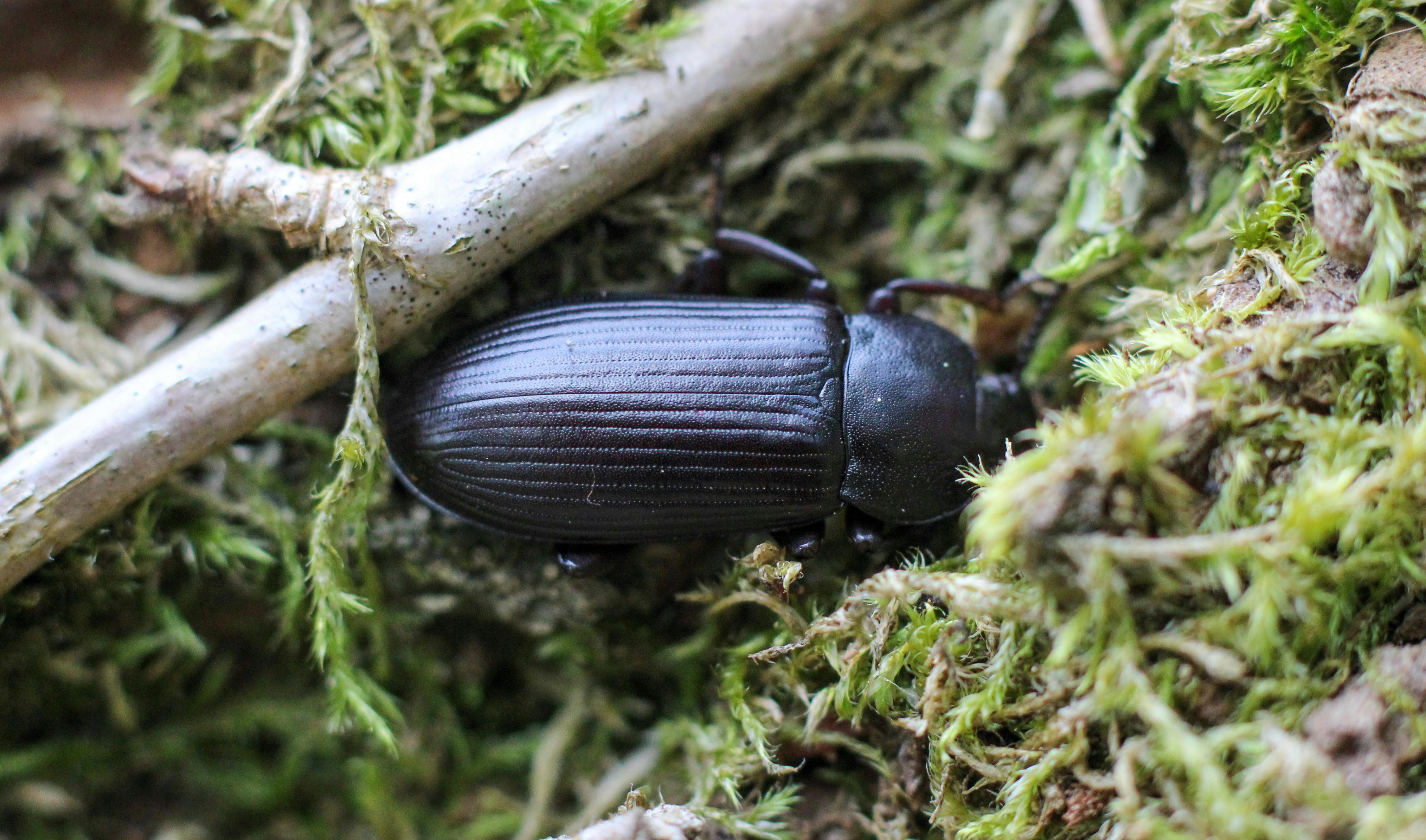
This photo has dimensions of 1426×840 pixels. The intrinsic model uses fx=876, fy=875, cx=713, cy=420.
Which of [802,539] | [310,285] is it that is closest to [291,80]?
[310,285]

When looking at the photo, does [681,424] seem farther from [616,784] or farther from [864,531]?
[616,784]

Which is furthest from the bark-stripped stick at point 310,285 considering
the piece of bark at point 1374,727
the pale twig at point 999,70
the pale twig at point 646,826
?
the piece of bark at point 1374,727

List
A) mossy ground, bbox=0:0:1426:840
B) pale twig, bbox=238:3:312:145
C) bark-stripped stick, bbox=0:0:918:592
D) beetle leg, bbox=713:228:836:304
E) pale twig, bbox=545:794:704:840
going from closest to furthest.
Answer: mossy ground, bbox=0:0:1426:840, pale twig, bbox=545:794:704:840, bark-stripped stick, bbox=0:0:918:592, pale twig, bbox=238:3:312:145, beetle leg, bbox=713:228:836:304

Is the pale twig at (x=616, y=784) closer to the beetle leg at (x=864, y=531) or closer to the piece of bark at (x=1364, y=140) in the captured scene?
the beetle leg at (x=864, y=531)

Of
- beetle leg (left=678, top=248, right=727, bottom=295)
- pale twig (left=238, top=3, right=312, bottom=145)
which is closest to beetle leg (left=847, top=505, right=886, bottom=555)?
beetle leg (left=678, top=248, right=727, bottom=295)

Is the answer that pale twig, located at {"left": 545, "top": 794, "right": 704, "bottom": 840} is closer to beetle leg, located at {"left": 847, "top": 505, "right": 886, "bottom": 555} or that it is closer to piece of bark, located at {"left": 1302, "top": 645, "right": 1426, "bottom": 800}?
beetle leg, located at {"left": 847, "top": 505, "right": 886, "bottom": 555}
